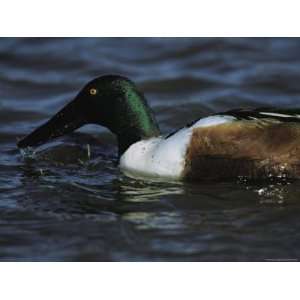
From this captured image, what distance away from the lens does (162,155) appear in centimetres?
653

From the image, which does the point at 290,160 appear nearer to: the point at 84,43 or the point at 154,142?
the point at 154,142

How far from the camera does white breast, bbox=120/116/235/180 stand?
6.38m

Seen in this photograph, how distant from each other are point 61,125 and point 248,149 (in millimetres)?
1745

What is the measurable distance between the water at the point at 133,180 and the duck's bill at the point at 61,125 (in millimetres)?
235

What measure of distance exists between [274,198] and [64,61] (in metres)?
4.90

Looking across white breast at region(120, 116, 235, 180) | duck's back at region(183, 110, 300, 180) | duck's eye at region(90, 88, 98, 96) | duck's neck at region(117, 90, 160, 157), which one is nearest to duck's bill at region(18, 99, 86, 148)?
duck's eye at region(90, 88, 98, 96)

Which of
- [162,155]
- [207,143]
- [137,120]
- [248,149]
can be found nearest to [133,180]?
[162,155]

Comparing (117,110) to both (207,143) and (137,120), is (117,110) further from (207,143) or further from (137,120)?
(207,143)

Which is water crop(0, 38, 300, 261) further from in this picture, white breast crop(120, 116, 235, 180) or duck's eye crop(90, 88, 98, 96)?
duck's eye crop(90, 88, 98, 96)

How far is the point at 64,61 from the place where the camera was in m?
10.4

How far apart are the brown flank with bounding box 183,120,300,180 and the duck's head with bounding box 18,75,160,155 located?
0.70 meters

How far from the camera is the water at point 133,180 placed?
17.7 feet

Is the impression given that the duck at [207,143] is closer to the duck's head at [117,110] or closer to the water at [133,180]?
the duck's head at [117,110]
